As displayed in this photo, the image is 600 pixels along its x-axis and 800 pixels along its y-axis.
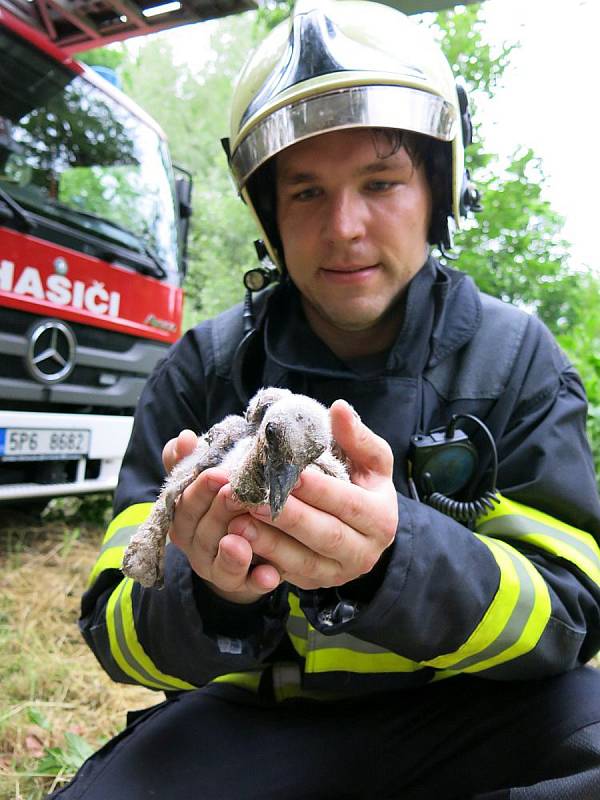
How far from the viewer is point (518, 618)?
75.4 inches

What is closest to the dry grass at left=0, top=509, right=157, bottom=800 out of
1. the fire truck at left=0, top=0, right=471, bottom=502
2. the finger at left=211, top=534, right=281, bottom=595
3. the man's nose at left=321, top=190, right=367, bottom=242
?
the fire truck at left=0, top=0, right=471, bottom=502

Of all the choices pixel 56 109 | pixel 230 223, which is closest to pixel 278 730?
pixel 56 109

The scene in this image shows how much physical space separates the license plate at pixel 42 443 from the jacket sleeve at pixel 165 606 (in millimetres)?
2594

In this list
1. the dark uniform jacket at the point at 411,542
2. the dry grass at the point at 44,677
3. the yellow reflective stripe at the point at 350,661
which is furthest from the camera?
the dry grass at the point at 44,677

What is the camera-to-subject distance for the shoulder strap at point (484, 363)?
91.4 inches

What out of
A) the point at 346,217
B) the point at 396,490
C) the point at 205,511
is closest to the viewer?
the point at 205,511

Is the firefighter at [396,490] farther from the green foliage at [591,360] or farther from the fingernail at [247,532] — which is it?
the green foliage at [591,360]

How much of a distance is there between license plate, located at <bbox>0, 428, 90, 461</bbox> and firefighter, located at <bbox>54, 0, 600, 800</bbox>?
263cm

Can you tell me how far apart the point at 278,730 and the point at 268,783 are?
16 cm

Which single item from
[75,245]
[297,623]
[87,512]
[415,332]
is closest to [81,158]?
[75,245]

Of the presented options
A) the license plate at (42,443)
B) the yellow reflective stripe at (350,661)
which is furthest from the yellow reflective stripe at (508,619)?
the license plate at (42,443)

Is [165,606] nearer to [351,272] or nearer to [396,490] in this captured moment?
[396,490]

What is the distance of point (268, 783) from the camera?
2.21 meters

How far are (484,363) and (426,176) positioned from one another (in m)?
0.75
